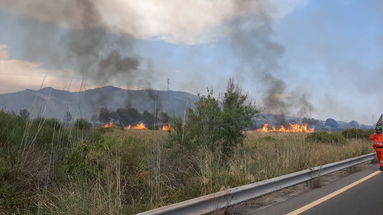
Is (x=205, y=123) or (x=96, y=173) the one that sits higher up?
(x=205, y=123)

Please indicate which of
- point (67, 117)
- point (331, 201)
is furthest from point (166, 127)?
point (331, 201)

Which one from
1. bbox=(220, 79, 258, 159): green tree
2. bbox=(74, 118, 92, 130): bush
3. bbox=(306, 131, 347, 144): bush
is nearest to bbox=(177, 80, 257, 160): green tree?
bbox=(220, 79, 258, 159): green tree

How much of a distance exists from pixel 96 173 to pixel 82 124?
3062mm

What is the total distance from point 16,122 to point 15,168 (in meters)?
3.46

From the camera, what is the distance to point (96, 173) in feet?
26.6

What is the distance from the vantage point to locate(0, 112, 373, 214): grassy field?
6.25 metres

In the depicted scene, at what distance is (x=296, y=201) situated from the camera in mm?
8062

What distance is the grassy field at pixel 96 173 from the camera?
625 centimetres

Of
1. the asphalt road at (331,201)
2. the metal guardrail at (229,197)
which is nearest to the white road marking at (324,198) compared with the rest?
the asphalt road at (331,201)

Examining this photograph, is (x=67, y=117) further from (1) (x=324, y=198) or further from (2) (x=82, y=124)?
(1) (x=324, y=198)

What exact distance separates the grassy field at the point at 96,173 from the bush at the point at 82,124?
0.19 meters

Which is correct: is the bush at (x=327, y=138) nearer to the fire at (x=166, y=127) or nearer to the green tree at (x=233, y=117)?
the green tree at (x=233, y=117)

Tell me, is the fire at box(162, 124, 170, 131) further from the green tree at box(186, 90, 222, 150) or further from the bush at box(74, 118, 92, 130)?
the bush at box(74, 118, 92, 130)

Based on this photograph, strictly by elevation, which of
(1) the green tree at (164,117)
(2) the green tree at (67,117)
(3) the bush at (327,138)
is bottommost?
(3) the bush at (327,138)
